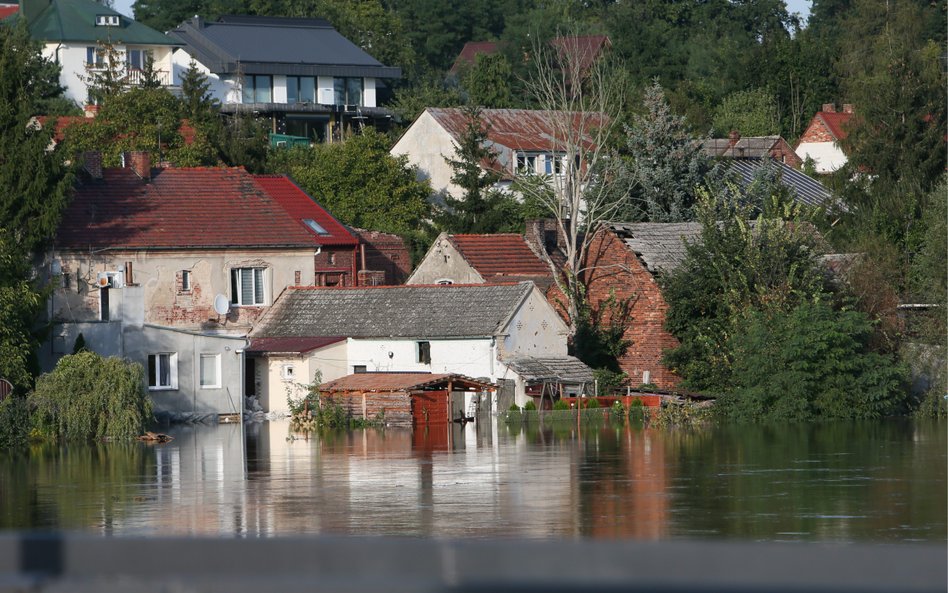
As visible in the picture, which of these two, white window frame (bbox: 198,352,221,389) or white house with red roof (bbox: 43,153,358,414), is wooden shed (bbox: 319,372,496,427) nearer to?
white window frame (bbox: 198,352,221,389)

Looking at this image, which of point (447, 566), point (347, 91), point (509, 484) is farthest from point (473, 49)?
point (447, 566)

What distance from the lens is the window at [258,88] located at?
84.0 meters

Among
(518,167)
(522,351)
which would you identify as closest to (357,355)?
(522,351)

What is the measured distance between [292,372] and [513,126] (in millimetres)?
29560

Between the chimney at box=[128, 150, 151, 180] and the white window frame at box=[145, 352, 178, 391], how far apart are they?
9268 millimetres

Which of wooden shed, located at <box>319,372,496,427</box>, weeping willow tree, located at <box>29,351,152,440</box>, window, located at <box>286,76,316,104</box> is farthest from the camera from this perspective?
window, located at <box>286,76,316,104</box>

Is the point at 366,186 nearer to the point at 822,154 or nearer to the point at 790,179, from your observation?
the point at 790,179

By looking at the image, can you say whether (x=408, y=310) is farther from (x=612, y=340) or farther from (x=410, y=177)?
(x=410, y=177)

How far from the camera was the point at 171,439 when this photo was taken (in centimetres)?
3594

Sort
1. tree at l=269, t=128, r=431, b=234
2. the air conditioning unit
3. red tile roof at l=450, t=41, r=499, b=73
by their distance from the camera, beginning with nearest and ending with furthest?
the air conditioning unit → tree at l=269, t=128, r=431, b=234 → red tile roof at l=450, t=41, r=499, b=73

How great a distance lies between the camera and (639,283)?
45.3 m

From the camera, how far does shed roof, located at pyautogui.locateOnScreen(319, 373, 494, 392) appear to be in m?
39.4

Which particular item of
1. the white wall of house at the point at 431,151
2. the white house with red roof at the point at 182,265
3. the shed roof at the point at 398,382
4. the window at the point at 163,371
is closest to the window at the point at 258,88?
the white wall of house at the point at 431,151

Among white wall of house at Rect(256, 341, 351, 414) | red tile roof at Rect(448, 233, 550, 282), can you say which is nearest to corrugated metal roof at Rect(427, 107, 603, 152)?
red tile roof at Rect(448, 233, 550, 282)
